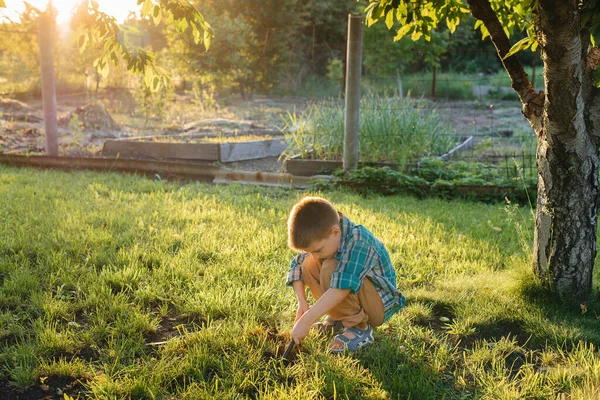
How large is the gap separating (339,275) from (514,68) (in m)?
1.69

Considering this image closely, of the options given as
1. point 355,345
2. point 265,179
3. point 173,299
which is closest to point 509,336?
point 355,345

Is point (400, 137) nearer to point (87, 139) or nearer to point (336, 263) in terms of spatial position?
point (336, 263)

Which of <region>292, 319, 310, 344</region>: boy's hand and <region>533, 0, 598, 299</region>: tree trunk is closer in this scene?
<region>292, 319, 310, 344</region>: boy's hand

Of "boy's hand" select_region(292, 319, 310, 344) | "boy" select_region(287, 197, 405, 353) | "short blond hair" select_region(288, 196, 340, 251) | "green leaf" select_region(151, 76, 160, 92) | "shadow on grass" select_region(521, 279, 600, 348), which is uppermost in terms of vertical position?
"green leaf" select_region(151, 76, 160, 92)

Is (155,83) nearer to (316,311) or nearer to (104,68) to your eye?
(104,68)

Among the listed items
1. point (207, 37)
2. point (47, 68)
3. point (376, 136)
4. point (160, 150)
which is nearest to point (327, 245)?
point (207, 37)

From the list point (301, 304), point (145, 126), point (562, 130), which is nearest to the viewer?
point (301, 304)

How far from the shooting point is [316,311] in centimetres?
271

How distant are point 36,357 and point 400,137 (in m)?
6.19

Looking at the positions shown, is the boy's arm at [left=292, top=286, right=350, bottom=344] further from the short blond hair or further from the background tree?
the background tree

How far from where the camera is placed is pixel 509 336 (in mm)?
3049

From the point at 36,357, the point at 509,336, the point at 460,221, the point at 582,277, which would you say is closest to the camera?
the point at 36,357

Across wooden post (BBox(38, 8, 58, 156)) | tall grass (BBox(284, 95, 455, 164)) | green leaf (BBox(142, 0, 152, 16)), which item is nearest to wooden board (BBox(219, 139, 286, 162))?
tall grass (BBox(284, 95, 455, 164))

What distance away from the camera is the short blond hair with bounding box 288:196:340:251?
2695mm
